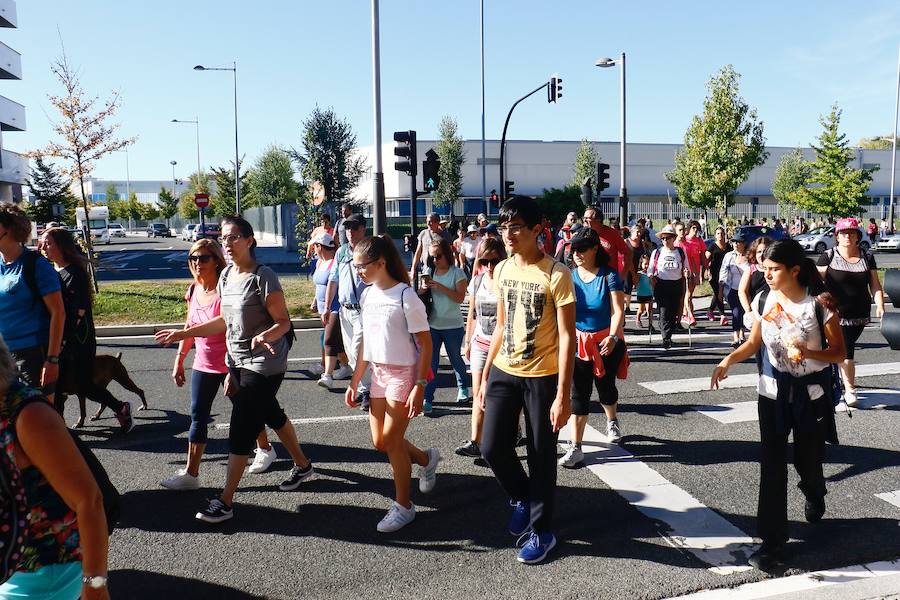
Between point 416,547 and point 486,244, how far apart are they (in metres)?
2.49

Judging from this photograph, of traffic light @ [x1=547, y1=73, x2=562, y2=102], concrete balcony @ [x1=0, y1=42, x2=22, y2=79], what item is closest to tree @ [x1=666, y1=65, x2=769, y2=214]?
traffic light @ [x1=547, y1=73, x2=562, y2=102]

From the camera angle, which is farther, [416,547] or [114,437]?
[114,437]

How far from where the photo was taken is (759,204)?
7288 cm

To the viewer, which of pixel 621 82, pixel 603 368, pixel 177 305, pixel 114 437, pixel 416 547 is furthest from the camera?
pixel 621 82

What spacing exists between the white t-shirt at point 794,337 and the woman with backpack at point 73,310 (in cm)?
480

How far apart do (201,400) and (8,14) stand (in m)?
48.8

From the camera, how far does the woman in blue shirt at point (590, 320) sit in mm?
5488

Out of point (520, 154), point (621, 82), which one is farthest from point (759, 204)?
point (621, 82)

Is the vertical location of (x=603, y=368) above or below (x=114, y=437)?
above

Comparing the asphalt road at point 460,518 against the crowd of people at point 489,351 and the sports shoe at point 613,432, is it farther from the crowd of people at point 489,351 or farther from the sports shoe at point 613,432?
the crowd of people at point 489,351

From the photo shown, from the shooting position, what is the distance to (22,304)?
4777 mm

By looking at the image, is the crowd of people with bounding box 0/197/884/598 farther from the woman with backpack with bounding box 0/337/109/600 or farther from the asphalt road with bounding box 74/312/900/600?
the woman with backpack with bounding box 0/337/109/600

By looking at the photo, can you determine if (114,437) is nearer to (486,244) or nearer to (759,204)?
(486,244)

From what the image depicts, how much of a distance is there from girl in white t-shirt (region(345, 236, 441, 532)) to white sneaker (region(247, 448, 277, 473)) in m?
1.44
